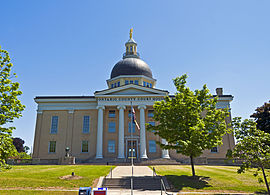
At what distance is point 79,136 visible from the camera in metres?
38.3

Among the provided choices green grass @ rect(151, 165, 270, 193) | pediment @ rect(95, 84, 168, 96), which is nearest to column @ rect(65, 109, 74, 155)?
pediment @ rect(95, 84, 168, 96)

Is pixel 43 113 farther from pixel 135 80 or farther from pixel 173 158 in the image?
pixel 173 158

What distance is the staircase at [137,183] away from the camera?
1716cm

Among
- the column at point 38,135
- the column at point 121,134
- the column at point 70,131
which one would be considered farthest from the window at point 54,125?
the column at point 121,134

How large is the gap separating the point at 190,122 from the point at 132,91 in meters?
20.1

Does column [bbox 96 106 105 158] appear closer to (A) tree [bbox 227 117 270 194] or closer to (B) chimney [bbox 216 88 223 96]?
(B) chimney [bbox 216 88 223 96]

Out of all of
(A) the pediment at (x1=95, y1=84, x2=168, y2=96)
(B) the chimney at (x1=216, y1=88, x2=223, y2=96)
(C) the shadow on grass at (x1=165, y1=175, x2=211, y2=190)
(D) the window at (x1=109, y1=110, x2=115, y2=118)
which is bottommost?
(C) the shadow on grass at (x1=165, y1=175, x2=211, y2=190)

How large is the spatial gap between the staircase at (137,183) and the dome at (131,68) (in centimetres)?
2844

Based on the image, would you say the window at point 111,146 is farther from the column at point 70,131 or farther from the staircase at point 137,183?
the staircase at point 137,183

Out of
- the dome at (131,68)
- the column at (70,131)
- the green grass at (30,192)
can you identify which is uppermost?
the dome at (131,68)

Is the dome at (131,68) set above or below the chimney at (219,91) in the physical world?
above

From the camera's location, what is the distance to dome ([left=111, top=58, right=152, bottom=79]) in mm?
44750

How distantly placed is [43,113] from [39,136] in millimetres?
4119

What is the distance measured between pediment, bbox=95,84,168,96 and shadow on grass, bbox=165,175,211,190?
1987cm
